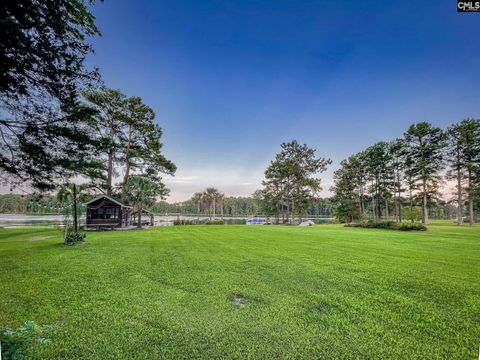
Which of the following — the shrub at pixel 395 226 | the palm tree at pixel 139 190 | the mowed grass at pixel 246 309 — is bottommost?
the shrub at pixel 395 226

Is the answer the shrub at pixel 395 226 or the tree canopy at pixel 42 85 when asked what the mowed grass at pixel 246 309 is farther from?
the shrub at pixel 395 226

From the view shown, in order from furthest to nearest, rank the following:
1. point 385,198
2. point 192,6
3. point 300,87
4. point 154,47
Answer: point 385,198, point 300,87, point 154,47, point 192,6

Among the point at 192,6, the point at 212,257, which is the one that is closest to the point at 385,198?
the point at 212,257

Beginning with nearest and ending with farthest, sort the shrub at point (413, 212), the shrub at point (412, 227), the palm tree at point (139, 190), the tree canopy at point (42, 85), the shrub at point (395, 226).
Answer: the tree canopy at point (42, 85)
the shrub at point (412, 227)
the shrub at point (395, 226)
the palm tree at point (139, 190)
the shrub at point (413, 212)

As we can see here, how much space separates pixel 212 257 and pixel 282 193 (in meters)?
27.5

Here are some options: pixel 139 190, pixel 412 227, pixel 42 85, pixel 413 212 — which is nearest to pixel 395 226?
pixel 412 227

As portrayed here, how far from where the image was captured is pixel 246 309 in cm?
293

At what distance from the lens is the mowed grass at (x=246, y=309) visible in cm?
206

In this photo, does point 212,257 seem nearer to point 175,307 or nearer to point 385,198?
point 175,307

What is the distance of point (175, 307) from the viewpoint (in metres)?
2.98

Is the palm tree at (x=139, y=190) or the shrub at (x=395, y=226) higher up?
the palm tree at (x=139, y=190)

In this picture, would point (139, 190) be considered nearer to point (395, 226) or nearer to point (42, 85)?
point (42, 85)

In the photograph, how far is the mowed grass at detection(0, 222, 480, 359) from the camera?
206 cm

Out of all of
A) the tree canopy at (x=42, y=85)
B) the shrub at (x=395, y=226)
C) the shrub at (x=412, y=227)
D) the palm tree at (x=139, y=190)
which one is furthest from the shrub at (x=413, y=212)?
the tree canopy at (x=42, y=85)
